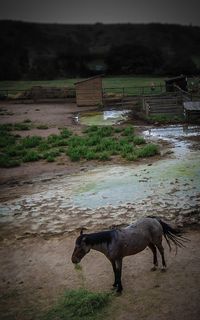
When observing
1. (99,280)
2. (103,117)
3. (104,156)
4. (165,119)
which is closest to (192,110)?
(165,119)

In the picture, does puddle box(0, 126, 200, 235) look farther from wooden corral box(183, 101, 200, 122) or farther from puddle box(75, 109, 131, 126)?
puddle box(75, 109, 131, 126)

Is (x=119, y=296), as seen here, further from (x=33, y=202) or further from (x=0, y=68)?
(x=0, y=68)

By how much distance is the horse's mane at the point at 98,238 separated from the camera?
19.9 ft

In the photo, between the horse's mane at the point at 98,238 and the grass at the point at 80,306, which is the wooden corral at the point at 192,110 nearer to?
the horse's mane at the point at 98,238

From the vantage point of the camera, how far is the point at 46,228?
9.19 meters

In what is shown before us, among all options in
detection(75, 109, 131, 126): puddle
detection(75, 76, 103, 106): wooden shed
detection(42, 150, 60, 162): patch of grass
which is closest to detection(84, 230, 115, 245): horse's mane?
detection(42, 150, 60, 162): patch of grass

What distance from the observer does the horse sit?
604 centimetres

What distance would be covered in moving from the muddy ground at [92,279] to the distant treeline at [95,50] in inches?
2375

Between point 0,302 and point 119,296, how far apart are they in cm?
215

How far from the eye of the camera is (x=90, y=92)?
122ft

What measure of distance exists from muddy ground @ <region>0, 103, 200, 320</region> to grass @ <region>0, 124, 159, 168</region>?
7.32 m

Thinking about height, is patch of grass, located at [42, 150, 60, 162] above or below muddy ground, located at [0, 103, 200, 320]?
above

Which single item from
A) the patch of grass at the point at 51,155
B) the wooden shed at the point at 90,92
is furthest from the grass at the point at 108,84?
the patch of grass at the point at 51,155

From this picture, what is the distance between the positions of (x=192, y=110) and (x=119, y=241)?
1938 centimetres
